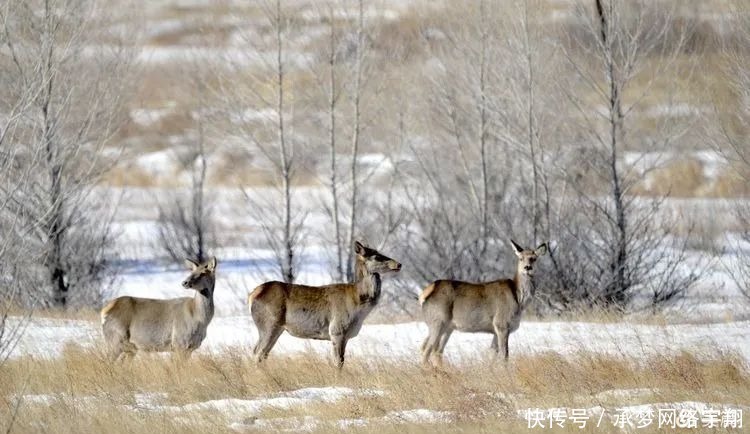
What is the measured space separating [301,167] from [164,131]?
3253cm

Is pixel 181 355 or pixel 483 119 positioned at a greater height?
pixel 483 119

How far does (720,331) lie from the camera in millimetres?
16250

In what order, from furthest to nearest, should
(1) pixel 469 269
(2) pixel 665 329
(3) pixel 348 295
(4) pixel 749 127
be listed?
(1) pixel 469 269
(4) pixel 749 127
(2) pixel 665 329
(3) pixel 348 295

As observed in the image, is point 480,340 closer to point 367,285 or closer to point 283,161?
point 367,285

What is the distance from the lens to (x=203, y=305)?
13.1 metres

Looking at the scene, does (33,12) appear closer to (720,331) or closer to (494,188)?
(494,188)

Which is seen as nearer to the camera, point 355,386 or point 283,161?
point 355,386

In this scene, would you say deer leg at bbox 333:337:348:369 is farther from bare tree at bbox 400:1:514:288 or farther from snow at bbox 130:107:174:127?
snow at bbox 130:107:174:127

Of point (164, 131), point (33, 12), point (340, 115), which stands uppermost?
point (33, 12)

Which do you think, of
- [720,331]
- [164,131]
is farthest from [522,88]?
[164,131]

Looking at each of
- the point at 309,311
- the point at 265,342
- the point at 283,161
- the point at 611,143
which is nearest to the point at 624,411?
the point at 309,311

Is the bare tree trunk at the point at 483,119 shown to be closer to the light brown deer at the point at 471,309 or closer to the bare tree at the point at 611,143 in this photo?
the bare tree at the point at 611,143

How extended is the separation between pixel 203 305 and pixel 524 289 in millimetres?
3694

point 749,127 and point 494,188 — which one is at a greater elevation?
point 749,127
